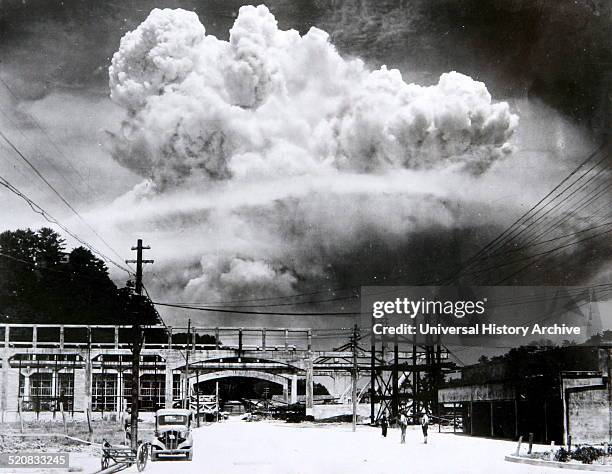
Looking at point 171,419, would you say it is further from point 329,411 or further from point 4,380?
point 329,411

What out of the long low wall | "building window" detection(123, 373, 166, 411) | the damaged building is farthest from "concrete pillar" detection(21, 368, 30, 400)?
the damaged building

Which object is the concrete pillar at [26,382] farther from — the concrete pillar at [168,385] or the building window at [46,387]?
the concrete pillar at [168,385]

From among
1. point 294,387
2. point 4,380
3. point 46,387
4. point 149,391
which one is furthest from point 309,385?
point 4,380

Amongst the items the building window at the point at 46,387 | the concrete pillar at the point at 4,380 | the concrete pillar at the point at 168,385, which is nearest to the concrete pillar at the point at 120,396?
the concrete pillar at the point at 168,385

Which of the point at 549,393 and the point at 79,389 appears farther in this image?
the point at 79,389

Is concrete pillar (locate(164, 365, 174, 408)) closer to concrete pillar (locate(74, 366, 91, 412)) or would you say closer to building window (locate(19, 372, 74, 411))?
concrete pillar (locate(74, 366, 91, 412))

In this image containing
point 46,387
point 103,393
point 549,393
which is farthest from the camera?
point 103,393

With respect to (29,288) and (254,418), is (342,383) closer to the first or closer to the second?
(254,418)
